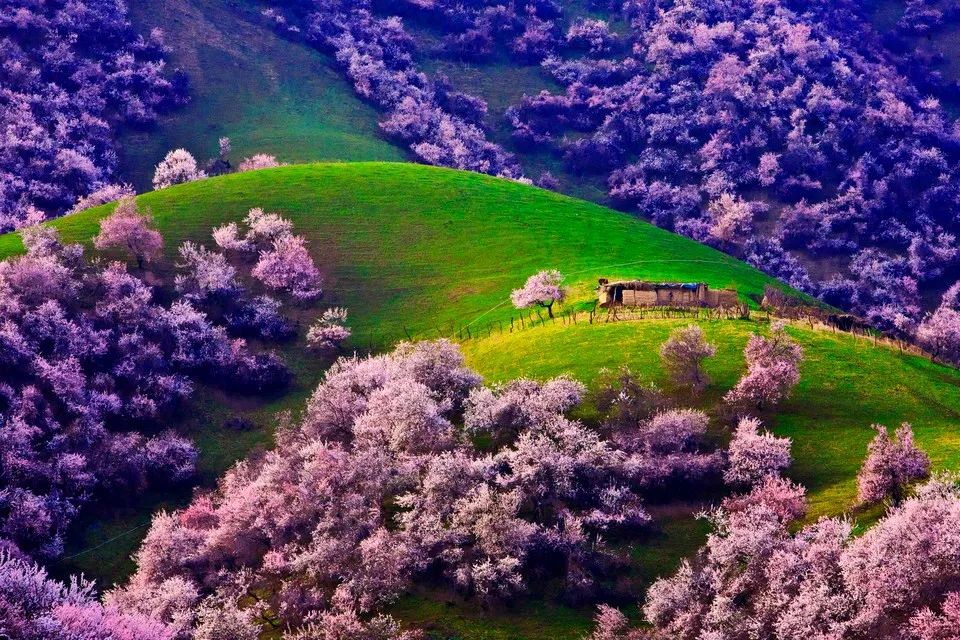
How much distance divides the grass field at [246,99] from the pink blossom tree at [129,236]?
43.3 meters

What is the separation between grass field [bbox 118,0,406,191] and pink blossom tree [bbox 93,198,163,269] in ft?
142

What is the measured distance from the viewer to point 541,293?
7750 cm

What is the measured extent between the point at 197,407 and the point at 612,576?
40568mm

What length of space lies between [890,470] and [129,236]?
6774 cm

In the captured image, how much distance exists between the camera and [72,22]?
134 m

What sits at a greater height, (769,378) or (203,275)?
(769,378)

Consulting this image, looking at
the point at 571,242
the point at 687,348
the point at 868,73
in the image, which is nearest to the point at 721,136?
the point at 868,73

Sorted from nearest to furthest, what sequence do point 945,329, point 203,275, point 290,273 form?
point 203,275 < point 290,273 < point 945,329

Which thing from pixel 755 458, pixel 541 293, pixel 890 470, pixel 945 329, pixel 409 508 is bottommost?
pixel 409 508

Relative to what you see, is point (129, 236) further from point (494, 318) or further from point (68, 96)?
point (68, 96)

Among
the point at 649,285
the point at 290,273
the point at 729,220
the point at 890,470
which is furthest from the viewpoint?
the point at 729,220

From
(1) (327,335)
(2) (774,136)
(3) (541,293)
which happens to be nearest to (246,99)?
(1) (327,335)

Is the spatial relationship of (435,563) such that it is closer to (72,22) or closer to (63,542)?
(63,542)

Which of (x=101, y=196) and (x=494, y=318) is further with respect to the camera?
(x=101, y=196)
